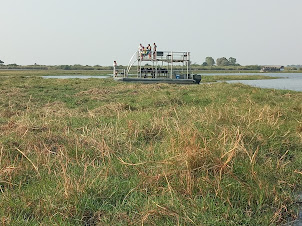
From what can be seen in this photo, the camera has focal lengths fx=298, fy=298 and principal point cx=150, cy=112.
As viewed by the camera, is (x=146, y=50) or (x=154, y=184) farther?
(x=146, y=50)

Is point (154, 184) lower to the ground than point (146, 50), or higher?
lower

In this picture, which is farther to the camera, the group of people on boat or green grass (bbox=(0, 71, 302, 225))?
the group of people on boat

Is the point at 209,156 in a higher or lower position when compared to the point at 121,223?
higher

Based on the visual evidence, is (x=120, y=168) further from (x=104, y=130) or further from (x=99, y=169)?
(x=104, y=130)

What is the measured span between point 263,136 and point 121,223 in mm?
3973

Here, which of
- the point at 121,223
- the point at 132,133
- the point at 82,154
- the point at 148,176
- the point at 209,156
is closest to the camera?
the point at 121,223

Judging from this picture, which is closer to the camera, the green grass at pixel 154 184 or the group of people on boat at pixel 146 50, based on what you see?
the green grass at pixel 154 184

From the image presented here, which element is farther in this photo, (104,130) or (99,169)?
(104,130)

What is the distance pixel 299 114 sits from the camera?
9312 mm

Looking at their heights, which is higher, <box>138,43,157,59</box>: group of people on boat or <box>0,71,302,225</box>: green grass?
<box>138,43,157,59</box>: group of people on boat

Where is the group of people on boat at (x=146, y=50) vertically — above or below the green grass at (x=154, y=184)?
above

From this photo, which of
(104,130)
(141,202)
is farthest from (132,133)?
(141,202)

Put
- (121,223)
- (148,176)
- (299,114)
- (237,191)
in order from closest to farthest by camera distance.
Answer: (121,223)
(237,191)
(148,176)
(299,114)

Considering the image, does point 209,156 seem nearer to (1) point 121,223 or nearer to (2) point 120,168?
(2) point 120,168
